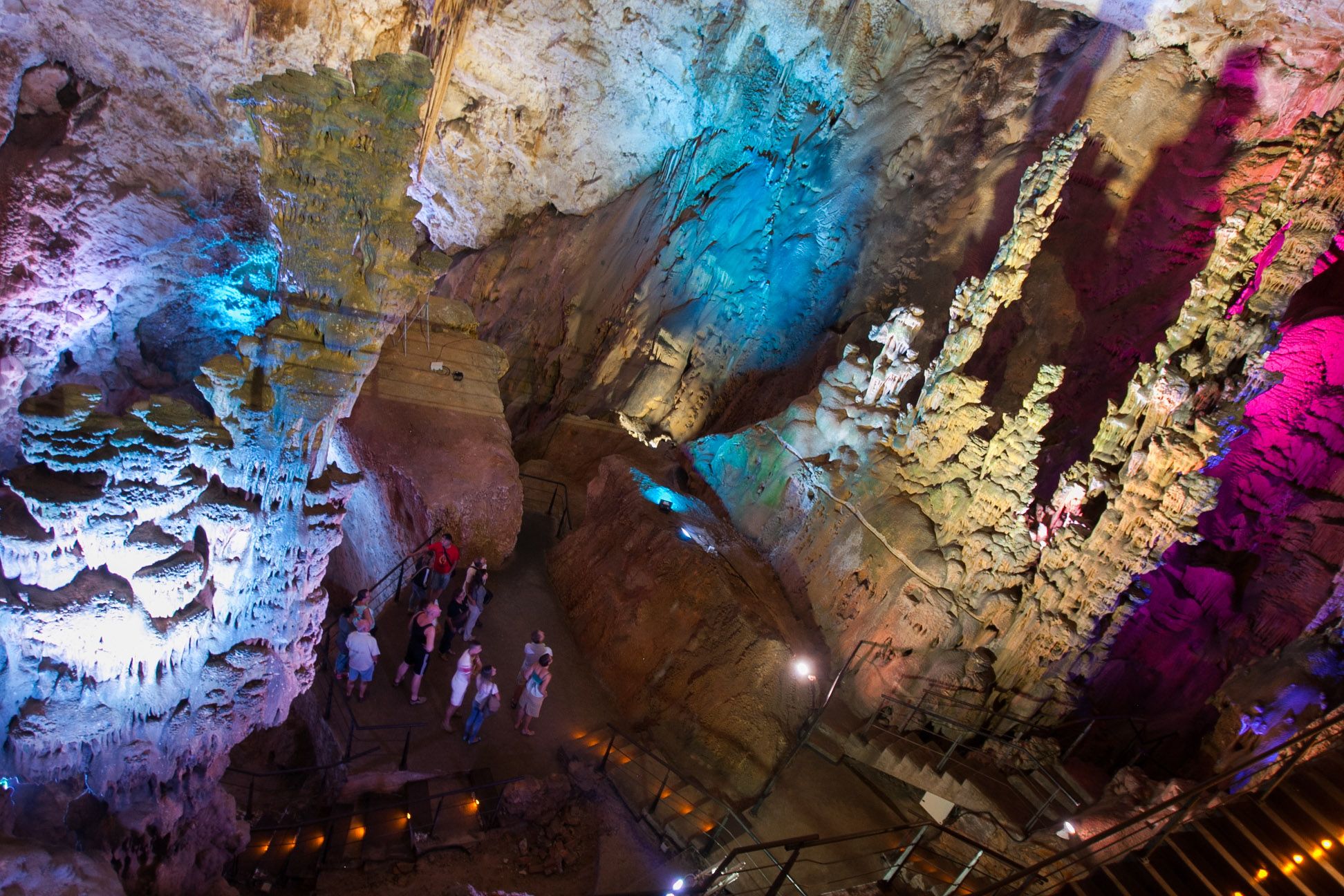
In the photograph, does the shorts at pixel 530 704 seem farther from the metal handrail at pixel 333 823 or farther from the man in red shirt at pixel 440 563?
the man in red shirt at pixel 440 563

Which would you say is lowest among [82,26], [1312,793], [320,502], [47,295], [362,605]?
[362,605]

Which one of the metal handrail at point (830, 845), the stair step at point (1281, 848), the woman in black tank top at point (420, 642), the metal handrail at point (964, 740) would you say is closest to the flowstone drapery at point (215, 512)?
the woman in black tank top at point (420, 642)

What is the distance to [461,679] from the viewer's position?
26.4 ft

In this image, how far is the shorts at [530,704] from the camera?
8.39 metres

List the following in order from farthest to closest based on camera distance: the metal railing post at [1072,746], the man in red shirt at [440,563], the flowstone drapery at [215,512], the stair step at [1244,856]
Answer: the man in red shirt at [440,563] → the metal railing post at [1072,746] → the stair step at [1244,856] → the flowstone drapery at [215,512]

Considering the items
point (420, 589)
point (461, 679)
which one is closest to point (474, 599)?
point (420, 589)

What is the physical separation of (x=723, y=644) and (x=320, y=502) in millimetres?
5526

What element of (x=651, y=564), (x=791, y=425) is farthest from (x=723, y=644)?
(x=791, y=425)

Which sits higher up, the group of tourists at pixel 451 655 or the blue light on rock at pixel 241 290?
the blue light on rock at pixel 241 290

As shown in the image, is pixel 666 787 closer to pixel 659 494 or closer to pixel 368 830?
pixel 368 830

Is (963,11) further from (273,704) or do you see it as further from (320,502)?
(273,704)

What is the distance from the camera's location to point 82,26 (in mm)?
8984

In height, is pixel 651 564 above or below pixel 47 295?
below

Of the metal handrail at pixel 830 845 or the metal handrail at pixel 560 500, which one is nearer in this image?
the metal handrail at pixel 830 845
